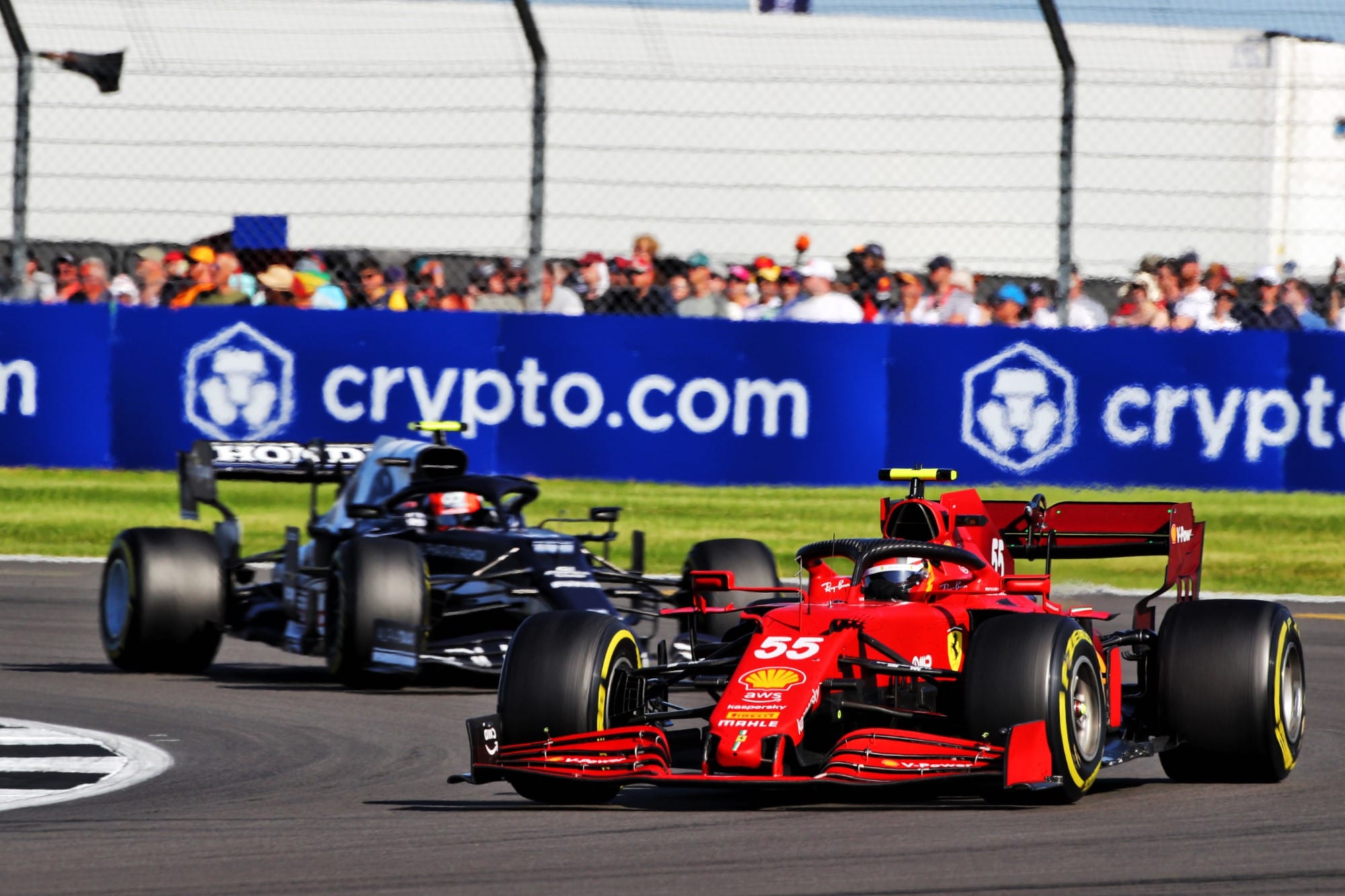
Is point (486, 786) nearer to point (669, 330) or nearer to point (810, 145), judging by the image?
point (669, 330)

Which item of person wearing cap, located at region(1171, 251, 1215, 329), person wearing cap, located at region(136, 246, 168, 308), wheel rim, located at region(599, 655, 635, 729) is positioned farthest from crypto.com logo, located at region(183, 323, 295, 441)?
wheel rim, located at region(599, 655, 635, 729)

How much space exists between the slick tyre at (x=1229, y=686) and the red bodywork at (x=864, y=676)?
0.81 ft

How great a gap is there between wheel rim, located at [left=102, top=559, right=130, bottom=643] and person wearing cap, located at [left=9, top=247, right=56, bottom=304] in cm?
561

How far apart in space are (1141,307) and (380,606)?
8.12 meters

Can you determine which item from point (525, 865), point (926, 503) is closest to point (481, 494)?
point (926, 503)

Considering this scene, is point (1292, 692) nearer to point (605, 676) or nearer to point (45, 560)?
point (605, 676)

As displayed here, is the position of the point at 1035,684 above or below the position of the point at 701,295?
below

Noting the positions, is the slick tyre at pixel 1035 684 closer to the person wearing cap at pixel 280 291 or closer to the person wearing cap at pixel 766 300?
the person wearing cap at pixel 766 300

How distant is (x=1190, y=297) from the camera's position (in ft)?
55.2

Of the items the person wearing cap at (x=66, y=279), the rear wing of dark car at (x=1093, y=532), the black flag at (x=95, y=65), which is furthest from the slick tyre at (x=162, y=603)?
the person wearing cap at (x=66, y=279)

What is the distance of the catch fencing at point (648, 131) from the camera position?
18.0m

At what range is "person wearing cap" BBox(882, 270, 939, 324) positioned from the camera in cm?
1703

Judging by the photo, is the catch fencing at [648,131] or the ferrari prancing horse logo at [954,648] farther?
the catch fencing at [648,131]

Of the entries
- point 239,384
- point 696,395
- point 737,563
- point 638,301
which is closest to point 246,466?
point 737,563
